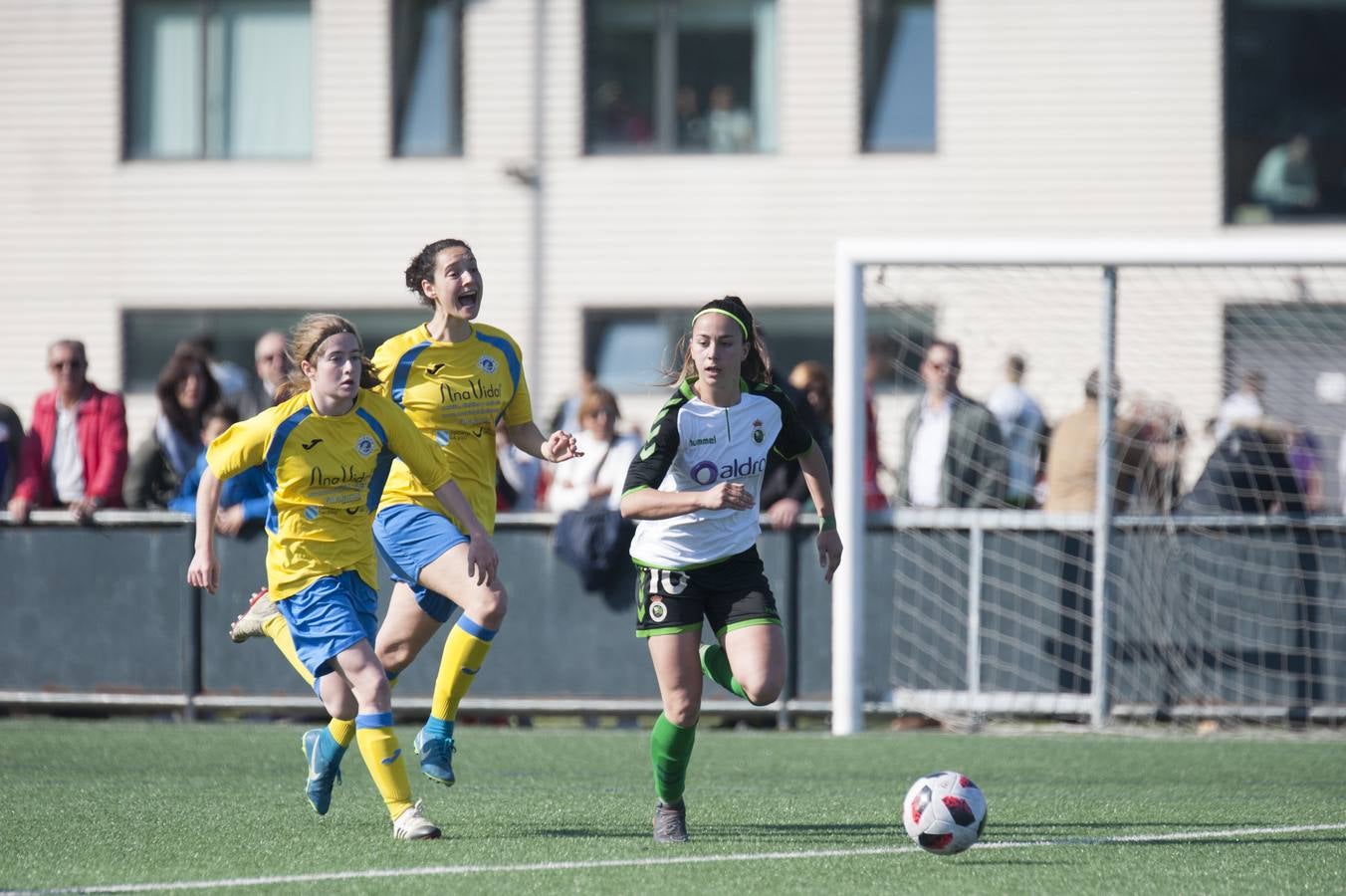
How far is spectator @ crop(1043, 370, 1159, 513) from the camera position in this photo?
11336mm

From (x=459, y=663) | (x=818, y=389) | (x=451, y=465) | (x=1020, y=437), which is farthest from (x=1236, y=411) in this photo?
(x=459, y=663)

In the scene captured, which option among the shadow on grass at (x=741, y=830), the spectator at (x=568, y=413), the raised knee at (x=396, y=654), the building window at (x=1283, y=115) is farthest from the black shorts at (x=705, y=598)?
the building window at (x=1283, y=115)

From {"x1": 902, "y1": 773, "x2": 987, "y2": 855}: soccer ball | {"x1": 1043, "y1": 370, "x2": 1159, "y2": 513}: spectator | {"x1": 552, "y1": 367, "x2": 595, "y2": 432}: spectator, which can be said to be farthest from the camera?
{"x1": 552, "y1": 367, "x2": 595, "y2": 432}: spectator

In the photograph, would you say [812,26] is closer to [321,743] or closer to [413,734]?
[413,734]

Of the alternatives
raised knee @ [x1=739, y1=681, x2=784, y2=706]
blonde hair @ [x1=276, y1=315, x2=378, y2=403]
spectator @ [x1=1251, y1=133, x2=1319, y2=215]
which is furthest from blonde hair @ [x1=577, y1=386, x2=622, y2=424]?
spectator @ [x1=1251, y1=133, x2=1319, y2=215]

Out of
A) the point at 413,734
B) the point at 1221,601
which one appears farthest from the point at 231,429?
the point at 1221,601

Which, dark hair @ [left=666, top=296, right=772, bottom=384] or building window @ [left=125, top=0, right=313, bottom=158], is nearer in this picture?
dark hair @ [left=666, top=296, right=772, bottom=384]

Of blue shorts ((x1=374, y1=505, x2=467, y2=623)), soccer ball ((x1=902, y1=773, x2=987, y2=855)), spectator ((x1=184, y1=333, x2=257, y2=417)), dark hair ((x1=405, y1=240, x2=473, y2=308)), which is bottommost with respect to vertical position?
soccer ball ((x1=902, y1=773, x2=987, y2=855))

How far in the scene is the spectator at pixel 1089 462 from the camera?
37.2ft

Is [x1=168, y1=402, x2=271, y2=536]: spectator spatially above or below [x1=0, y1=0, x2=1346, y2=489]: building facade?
below

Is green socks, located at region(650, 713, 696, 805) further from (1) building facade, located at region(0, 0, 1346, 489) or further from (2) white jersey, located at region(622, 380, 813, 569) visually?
(1) building facade, located at region(0, 0, 1346, 489)

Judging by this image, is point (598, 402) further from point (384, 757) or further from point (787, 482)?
point (384, 757)

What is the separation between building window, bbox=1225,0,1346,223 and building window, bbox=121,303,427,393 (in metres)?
8.16

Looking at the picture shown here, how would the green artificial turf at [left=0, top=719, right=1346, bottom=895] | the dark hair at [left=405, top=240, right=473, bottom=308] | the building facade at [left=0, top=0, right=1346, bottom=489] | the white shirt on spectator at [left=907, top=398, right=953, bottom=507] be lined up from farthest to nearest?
1. the building facade at [left=0, top=0, right=1346, bottom=489]
2. the white shirt on spectator at [left=907, top=398, right=953, bottom=507]
3. the dark hair at [left=405, top=240, right=473, bottom=308]
4. the green artificial turf at [left=0, top=719, right=1346, bottom=895]
